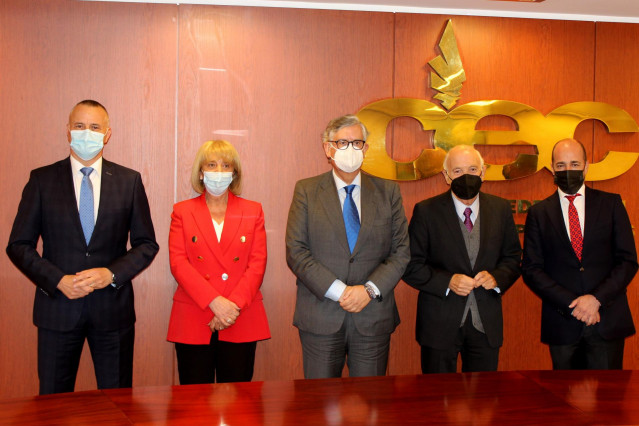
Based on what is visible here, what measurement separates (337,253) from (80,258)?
A: 1.36 meters

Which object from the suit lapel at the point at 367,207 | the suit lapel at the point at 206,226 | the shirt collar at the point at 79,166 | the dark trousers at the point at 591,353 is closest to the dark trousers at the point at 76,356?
the suit lapel at the point at 206,226

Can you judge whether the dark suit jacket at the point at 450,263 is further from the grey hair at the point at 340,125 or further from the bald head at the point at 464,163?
the grey hair at the point at 340,125

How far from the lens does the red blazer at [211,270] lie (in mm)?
3318

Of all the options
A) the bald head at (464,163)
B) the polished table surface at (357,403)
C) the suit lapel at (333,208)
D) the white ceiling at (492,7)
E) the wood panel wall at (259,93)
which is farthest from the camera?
the white ceiling at (492,7)

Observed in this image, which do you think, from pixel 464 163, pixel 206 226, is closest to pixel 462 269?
pixel 464 163

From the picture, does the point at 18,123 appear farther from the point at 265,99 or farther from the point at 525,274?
the point at 525,274

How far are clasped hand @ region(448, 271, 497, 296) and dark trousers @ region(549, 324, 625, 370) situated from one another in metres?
0.57

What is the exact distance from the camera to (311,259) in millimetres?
3143

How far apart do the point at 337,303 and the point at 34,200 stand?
67.2 inches

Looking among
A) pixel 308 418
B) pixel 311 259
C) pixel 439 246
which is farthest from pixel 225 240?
pixel 308 418

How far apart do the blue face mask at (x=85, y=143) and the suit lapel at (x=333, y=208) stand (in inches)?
50.0

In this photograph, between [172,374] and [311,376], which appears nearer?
[311,376]

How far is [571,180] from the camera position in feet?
11.2

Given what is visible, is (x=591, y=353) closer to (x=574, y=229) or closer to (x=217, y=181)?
(x=574, y=229)
